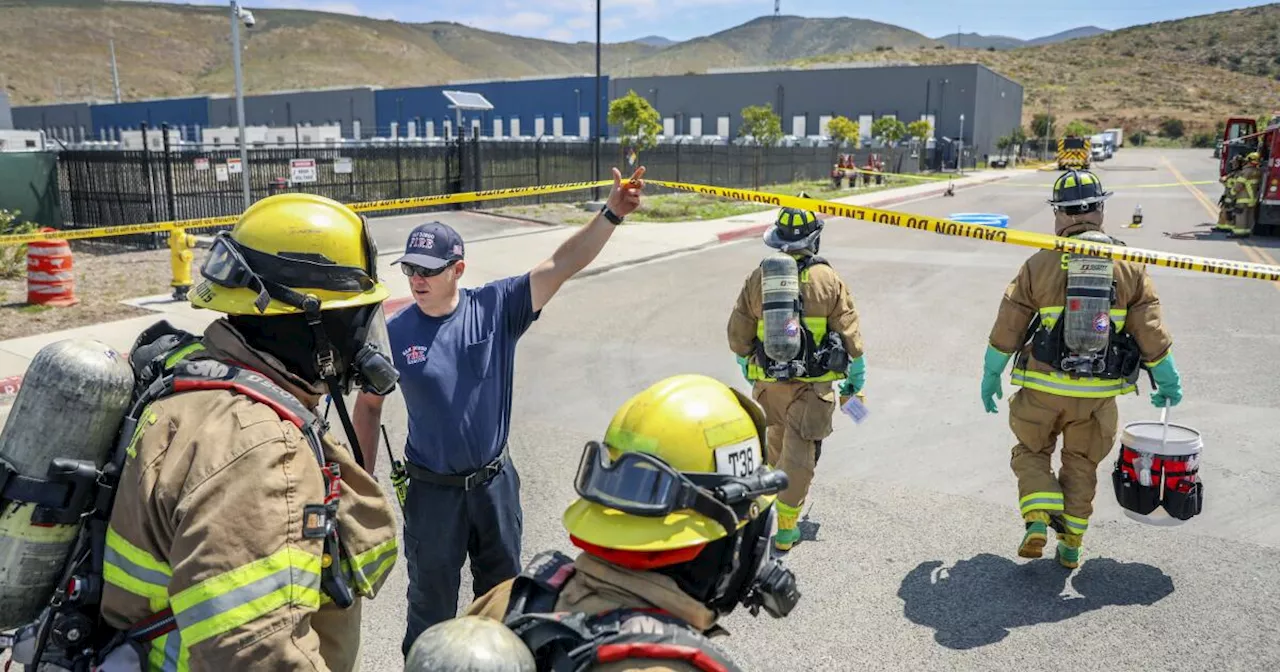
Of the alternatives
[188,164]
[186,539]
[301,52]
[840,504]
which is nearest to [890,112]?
[188,164]

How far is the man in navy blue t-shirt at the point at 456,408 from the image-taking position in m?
3.43

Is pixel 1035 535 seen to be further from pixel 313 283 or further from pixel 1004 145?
pixel 1004 145

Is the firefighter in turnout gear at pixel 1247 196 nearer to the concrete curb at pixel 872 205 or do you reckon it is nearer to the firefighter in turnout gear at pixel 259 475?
the concrete curb at pixel 872 205

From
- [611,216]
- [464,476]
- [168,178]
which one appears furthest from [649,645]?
[168,178]

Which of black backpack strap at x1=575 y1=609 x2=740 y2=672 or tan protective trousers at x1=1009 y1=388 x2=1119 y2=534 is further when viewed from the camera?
tan protective trousers at x1=1009 y1=388 x2=1119 y2=534

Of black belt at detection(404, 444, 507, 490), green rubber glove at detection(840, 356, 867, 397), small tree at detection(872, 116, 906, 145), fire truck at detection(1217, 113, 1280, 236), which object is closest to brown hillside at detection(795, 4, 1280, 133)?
small tree at detection(872, 116, 906, 145)

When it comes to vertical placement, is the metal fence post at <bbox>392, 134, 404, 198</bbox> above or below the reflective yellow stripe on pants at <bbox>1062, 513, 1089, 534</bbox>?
above

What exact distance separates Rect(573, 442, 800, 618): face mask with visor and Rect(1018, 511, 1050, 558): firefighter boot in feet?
11.0

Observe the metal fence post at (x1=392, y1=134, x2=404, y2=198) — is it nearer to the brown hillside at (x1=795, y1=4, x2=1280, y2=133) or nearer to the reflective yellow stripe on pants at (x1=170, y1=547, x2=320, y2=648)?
the reflective yellow stripe on pants at (x1=170, y1=547, x2=320, y2=648)

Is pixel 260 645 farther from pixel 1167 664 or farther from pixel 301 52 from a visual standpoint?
pixel 301 52

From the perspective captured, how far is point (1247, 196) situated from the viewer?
20.6 metres

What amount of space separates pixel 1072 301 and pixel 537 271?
2.82 m

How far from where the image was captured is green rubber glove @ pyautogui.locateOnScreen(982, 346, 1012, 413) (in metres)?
5.14

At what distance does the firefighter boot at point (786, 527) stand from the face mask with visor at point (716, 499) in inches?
122
